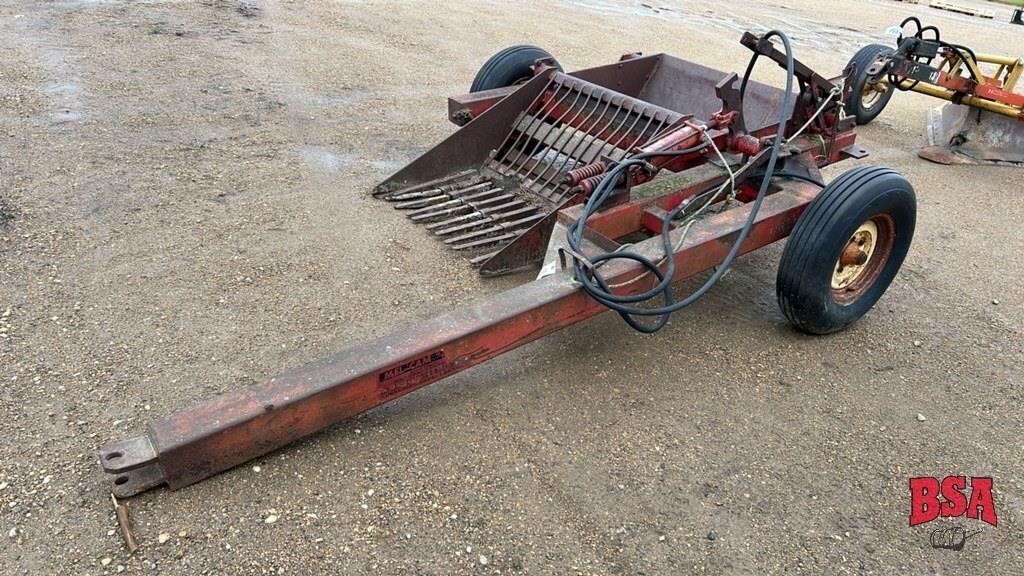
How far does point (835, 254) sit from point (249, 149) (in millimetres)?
3793

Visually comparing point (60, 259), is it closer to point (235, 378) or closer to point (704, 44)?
point (235, 378)

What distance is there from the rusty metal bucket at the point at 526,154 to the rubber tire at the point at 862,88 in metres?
2.21

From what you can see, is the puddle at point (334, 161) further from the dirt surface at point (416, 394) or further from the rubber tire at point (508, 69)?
the rubber tire at point (508, 69)

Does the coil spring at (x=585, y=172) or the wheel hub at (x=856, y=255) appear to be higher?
the coil spring at (x=585, y=172)

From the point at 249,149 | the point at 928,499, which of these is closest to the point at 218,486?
the point at 928,499

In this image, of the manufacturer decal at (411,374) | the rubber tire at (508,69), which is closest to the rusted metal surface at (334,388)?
the manufacturer decal at (411,374)

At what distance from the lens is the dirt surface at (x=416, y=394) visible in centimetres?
231

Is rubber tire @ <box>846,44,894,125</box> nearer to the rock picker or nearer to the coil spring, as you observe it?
the rock picker

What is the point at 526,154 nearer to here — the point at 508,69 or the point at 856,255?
the point at 508,69

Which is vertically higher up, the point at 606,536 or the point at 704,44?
the point at 606,536

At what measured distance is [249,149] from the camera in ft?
16.4

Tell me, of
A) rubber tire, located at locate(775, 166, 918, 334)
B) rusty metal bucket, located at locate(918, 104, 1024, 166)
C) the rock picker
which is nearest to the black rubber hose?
the rock picker

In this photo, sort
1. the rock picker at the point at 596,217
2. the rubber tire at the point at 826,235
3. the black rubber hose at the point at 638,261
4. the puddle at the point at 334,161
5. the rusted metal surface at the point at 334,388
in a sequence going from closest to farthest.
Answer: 1. the rusted metal surface at the point at 334,388
2. the rock picker at the point at 596,217
3. the black rubber hose at the point at 638,261
4. the rubber tire at the point at 826,235
5. the puddle at the point at 334,161

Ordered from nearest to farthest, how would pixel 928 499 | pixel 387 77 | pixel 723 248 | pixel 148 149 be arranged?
pixel 928 499 → pixel 723 248 → pixel 148 149 → pixel 387 77
